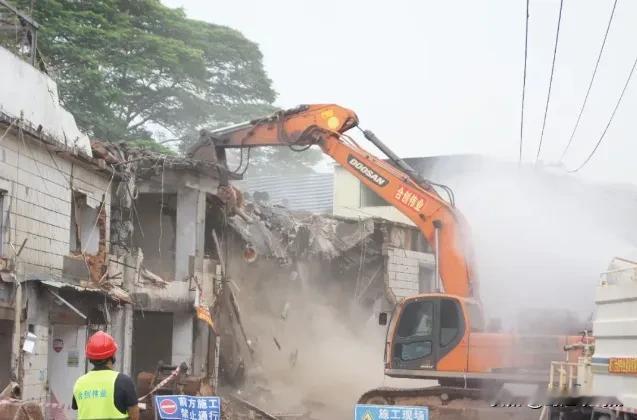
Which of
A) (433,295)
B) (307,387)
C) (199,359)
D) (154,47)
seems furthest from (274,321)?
(154,47)

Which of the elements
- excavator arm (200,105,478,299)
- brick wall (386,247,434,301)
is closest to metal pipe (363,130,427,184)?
excavator arm (200,105,478,299)

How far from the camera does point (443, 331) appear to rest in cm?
1571

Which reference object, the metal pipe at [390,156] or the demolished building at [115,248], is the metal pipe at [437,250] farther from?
the demolished building at [115,248]

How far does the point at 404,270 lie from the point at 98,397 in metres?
24.4

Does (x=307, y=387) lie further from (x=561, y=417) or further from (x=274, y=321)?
(x=561, y=417)

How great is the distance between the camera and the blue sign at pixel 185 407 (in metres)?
10.8

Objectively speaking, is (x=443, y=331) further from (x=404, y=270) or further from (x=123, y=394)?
(x=404, y=270)

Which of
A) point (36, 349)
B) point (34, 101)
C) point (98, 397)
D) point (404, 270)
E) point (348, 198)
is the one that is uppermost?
point (348, 198)

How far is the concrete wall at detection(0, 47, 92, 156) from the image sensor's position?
1559 centimetres

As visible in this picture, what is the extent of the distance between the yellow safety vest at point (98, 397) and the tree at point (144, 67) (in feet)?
75.6

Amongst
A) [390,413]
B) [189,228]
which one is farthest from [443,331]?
[189,228]

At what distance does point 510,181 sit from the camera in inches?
878

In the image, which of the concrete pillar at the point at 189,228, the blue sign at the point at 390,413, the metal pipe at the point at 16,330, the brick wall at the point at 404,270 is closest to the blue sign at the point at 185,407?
the blue sign at the point at 390,413

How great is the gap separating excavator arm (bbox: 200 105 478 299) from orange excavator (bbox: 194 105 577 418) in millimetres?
19
